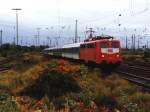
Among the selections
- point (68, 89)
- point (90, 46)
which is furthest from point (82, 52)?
point (68, 89)

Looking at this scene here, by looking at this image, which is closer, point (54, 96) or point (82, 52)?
point (54, 96)

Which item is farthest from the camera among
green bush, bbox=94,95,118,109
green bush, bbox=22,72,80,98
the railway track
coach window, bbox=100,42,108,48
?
coach window, bbox=100,42,108,48

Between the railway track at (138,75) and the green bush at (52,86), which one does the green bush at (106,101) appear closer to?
the green bush at (52,86)

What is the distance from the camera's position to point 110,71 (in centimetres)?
3247

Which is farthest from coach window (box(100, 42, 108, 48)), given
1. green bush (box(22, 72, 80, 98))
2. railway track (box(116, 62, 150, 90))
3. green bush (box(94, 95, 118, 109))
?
green bush (box(94, 95, 118, 109))

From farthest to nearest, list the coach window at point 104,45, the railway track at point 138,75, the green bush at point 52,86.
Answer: the coach window at point 104,45 → the railway track at point 138,75 → the green bush at point 52,86

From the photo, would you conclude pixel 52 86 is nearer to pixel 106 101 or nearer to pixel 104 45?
pixel 106 101

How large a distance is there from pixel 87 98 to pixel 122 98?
1.22 metres

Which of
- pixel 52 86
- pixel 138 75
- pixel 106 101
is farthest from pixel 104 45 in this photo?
pixel 106 101

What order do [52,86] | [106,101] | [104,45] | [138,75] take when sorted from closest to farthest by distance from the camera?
1. [106,101]
2. [52,86]
3. [138,75]
4. [104,45]

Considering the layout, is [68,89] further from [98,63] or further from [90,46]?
[90,46]

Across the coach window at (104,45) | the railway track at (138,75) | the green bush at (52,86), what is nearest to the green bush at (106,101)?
the green bush at (52,86)

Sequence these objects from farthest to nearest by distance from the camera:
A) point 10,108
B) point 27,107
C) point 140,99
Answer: point 140,99
point 27,107
point 10,108

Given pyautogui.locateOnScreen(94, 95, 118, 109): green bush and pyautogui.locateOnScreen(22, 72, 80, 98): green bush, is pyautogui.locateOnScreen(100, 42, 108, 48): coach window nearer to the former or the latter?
pyautogui.locateOnScreen(22, 72, 80, 98): green bush
